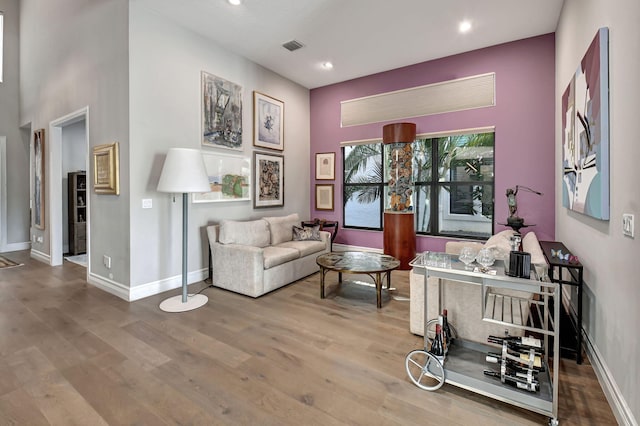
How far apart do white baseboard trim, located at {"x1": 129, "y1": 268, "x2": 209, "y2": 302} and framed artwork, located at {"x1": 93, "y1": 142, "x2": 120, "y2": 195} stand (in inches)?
45.5

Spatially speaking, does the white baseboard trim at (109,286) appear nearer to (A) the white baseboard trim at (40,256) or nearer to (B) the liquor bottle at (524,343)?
(A) the white baseboard trim at (40,256)

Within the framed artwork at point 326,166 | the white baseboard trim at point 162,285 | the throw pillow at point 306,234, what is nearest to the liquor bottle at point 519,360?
the throw pillow at point 306,234

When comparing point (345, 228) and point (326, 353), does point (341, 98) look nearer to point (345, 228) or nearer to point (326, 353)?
point (345, 228)

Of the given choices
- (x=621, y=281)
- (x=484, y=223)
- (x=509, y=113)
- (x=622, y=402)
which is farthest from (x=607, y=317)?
(x=509, y=113)

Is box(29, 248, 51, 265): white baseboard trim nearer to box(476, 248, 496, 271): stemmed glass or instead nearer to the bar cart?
the bar cart

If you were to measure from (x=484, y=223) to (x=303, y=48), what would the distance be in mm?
3768

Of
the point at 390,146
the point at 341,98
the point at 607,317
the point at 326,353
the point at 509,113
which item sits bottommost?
the point at 326,353

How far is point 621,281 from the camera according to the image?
5.76ft

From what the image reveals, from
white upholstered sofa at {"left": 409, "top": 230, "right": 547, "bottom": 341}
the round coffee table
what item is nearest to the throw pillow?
the round coffee table

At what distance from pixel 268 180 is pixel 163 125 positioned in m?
1.93

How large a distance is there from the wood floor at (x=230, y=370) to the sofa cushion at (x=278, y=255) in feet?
1.74

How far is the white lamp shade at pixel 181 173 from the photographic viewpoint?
320 cm

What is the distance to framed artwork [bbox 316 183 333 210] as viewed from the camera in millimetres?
6035

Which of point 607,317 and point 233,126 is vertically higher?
point 233,126
